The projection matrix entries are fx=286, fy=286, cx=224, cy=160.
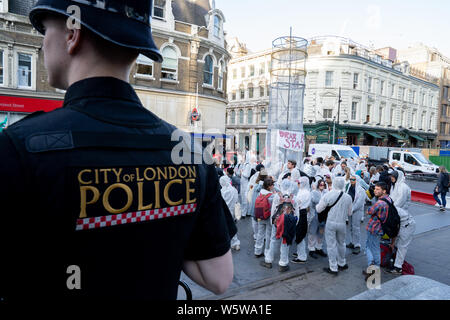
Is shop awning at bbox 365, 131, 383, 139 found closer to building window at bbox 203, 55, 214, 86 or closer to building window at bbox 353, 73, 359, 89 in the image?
building window at bbox 353, 73, 359, 89

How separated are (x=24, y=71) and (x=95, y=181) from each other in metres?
18.6

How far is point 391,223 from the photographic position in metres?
5.83

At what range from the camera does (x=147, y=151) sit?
1008 millimetres

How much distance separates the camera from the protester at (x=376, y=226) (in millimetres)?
5750

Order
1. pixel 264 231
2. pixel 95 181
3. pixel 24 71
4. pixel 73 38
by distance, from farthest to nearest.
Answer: pixel 24 71 → pixel 264 231 → pixel 73 38 → pixel 95 181

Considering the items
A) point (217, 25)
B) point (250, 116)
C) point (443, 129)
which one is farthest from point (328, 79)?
point (443, 129)

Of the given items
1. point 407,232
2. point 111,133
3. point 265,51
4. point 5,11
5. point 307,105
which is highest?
point 265,51

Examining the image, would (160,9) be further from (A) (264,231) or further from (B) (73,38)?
(B) (73,38)

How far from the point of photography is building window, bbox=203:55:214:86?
2006 cm
